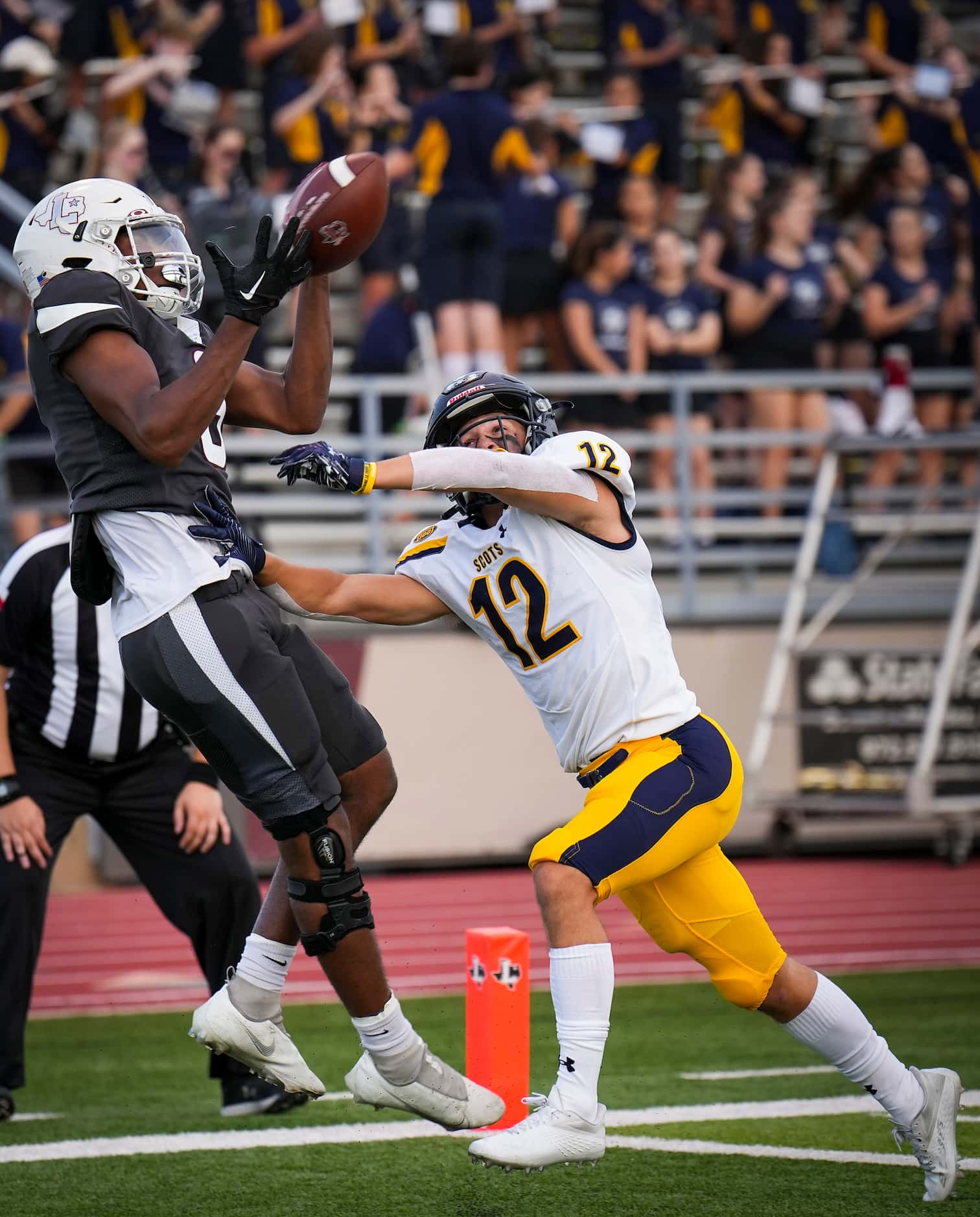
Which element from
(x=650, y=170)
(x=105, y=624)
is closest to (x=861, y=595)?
(x=650, y=170)

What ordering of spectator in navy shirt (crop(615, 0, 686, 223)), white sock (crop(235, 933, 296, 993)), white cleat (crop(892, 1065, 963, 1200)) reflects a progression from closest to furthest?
white cleat (crop(892, 1065, 963, 1200)) → white sock (crop(235, 933, 296, 993)) → spectator in navy shirt (crop(615, 0, 686, 223))

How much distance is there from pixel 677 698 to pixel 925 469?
6.94 metres

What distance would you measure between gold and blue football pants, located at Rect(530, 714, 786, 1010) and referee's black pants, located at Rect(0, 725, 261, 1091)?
147 centimetres

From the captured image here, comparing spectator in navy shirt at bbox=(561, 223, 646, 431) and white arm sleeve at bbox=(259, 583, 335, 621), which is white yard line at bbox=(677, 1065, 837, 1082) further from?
spectator in navy shirt at bbox=(561, 223, 646, 431)

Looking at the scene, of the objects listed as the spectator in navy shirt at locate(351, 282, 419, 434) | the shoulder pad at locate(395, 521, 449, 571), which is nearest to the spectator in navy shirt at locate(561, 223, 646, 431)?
the spectator in navy shirt at locate(351, 282, 419, 434)

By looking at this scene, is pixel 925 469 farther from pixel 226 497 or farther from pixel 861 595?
pixel 226 497

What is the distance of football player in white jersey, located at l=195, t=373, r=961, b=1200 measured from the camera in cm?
356

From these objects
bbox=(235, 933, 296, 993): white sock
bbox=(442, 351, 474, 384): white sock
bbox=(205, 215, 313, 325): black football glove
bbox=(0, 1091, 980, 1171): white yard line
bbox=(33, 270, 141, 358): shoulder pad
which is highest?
bbox=(205, 215, 313, 325): black football glove

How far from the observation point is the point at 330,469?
138 inches

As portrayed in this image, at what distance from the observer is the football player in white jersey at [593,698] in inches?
140

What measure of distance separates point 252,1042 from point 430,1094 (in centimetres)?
39

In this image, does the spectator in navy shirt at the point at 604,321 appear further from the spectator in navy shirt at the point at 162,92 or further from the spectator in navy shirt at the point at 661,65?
the spectator in navy shirt at the point at 162,92

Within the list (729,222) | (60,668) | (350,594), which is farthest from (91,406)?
(729,222)

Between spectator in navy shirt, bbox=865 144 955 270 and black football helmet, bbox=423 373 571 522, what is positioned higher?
black football helmet, bbox=423 373 571 522
